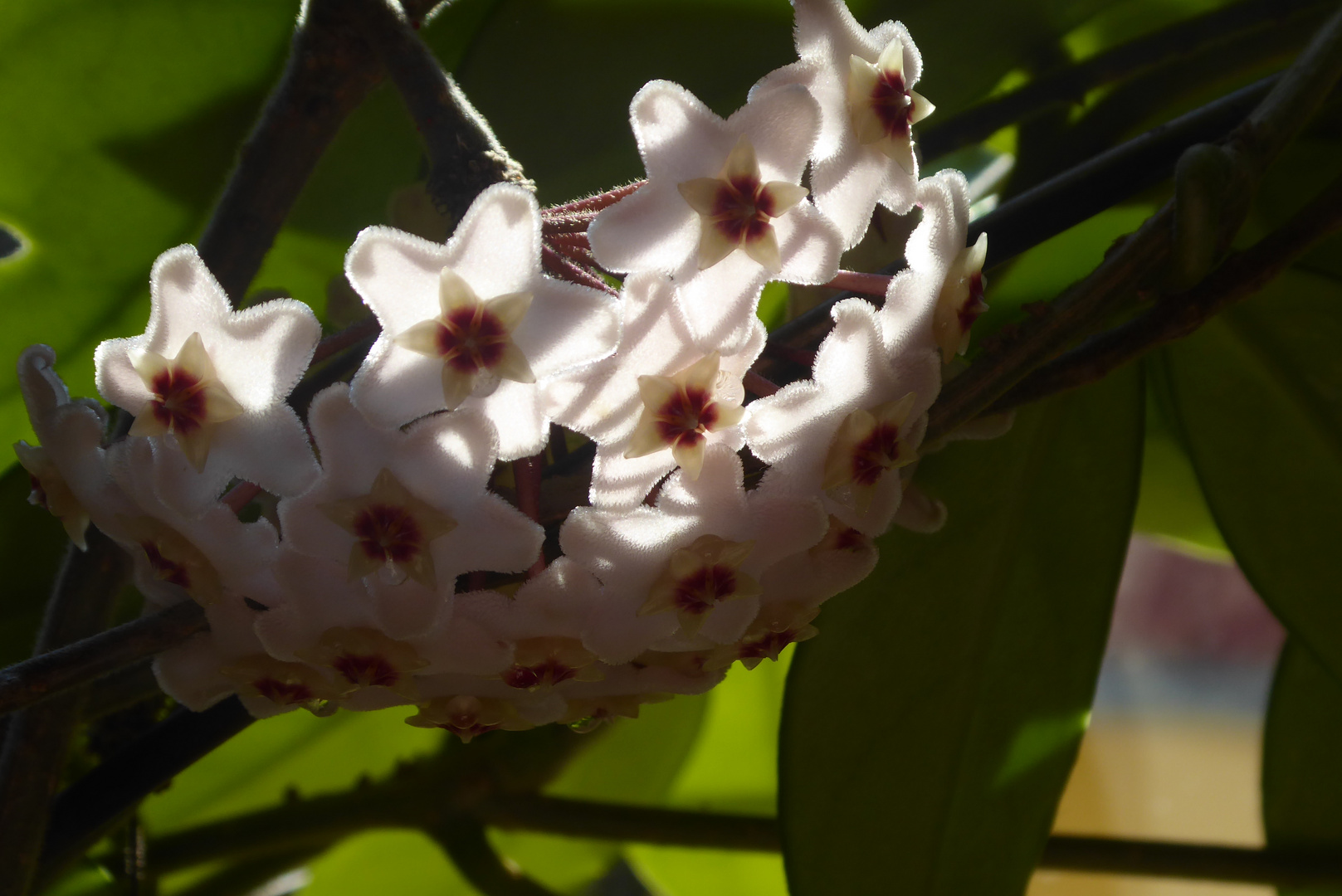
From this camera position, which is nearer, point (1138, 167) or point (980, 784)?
point (1138, 167)

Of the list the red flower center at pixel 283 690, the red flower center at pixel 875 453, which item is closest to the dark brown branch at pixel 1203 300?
the red flower center at pixel 875 453

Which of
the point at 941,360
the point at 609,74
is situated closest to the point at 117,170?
the point at 609,74

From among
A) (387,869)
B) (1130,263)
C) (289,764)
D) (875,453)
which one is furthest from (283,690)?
(387,869)

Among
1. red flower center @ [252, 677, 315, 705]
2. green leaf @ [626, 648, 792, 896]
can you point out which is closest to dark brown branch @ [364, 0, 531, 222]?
red flower center @ [252, 677, 315, 705]

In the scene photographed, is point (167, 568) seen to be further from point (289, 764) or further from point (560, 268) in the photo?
point (289, 764)

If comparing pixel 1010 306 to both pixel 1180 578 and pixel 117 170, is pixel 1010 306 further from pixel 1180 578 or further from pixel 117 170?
pixel 1180 578

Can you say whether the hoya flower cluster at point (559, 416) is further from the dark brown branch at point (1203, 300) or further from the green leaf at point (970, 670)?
the green leaf at point (970, 670)

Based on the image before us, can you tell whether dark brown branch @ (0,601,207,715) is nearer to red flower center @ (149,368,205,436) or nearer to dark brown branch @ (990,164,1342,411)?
red flower center @ (149,368,205,436)

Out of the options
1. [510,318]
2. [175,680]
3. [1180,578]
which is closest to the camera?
[510,318]
